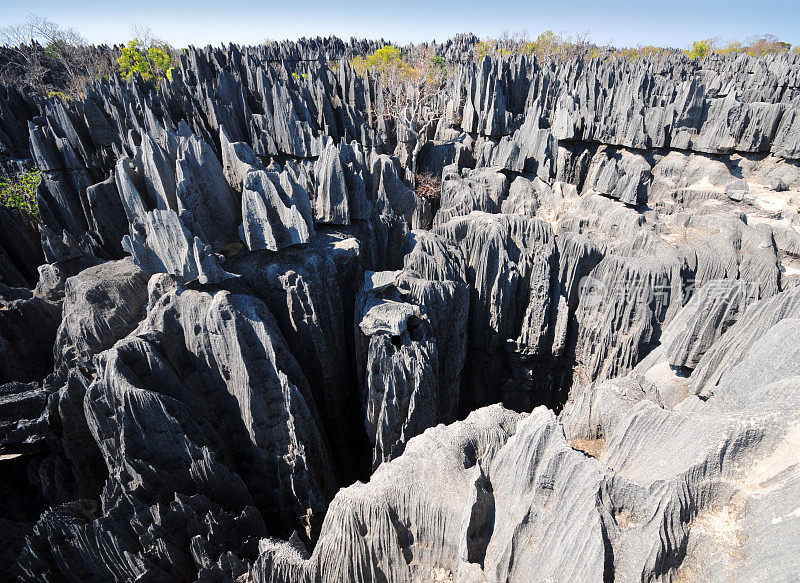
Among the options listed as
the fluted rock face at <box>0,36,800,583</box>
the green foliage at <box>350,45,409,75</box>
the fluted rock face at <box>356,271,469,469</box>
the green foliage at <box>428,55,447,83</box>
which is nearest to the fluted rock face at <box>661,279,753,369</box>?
the fluted rock face at <box>0,36,800,583</box>

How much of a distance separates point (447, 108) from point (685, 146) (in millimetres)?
18227

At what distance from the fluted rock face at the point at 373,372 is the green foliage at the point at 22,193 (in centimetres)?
85

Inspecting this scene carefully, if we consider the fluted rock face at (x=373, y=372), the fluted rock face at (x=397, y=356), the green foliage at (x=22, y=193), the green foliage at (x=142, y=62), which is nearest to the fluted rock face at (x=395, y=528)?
the fluted rock face at (x=373, y=372)

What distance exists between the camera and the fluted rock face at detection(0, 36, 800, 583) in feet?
19.6

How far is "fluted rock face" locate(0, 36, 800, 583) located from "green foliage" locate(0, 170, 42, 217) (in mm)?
847

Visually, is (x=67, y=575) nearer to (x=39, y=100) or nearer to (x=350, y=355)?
(x=350, y=355)

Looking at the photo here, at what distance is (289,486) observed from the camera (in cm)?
1077

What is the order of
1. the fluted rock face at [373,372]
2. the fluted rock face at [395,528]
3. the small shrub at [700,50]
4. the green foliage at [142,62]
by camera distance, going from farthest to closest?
the small shrub at [700,50] < the green foliage at [142,62] < the fluted rock face at [395,528] < the fluted rock face at [373,372]

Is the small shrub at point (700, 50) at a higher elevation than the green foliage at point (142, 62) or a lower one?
higher

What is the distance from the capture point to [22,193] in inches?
780

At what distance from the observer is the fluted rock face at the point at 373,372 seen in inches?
236

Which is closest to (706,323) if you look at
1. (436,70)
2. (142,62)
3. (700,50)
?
(436,70)

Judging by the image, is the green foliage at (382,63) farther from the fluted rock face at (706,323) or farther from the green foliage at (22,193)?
the fluted rock face at (706,323)

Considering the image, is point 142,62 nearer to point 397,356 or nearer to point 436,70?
point 436,70
